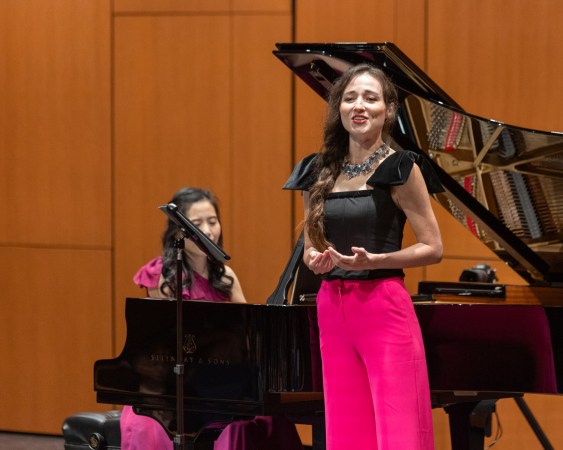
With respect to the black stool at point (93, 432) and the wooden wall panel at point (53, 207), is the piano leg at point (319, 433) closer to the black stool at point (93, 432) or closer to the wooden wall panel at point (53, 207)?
the black stool at point (93, 432)

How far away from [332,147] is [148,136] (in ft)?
9.01

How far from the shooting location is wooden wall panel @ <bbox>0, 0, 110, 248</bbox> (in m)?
5.35

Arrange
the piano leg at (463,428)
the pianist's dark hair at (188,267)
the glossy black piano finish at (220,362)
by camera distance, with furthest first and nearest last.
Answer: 1. the pianist's dark hair at (188,267)
2. the piano leg at (463,428)
3. the glossy black piano finish at (220,362)

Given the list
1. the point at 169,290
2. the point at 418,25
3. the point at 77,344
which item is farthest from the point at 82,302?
the point at 418,25

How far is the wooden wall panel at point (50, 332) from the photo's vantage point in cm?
539

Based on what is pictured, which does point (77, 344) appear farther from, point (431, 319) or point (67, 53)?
point (431, 319)

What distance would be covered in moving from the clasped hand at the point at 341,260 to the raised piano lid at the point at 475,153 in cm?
76

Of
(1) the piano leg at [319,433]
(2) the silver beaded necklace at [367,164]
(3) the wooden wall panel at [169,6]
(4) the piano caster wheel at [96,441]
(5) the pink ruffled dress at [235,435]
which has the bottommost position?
(4) the piano caster wheel at [96,441]

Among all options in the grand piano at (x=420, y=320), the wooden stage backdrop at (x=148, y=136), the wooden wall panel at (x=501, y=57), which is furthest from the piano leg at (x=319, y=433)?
the wooden wall panel at (x=501, y=57)

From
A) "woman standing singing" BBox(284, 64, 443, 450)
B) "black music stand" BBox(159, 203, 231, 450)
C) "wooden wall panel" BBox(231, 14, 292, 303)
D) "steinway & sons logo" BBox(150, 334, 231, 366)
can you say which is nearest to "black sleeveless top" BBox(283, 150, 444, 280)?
"woman standing singing" BBox(284, 64, 443, 450)

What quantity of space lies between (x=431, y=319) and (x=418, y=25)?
212 cm

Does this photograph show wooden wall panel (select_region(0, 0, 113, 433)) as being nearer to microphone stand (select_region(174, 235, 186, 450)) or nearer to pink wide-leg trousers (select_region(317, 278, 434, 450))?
microphone stand (select_region(174, 235, 186, 450))

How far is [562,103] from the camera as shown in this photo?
4656 mm

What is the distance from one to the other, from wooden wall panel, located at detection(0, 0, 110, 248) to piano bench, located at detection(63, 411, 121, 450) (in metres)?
1.56
